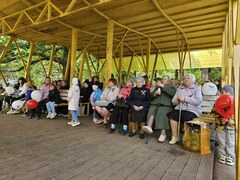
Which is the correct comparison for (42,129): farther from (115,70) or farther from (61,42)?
(115,70)

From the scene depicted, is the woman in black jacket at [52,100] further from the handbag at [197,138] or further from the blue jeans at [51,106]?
the handbag at [197,138]

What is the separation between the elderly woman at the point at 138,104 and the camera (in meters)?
4.00

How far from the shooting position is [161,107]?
152 inches

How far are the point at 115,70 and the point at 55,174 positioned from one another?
11.7 meters

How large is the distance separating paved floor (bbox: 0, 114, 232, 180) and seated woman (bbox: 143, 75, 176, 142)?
0.32 metres

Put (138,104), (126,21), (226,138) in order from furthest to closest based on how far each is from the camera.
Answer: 1. (126,21)
2. (138,104)
3. (226,138)

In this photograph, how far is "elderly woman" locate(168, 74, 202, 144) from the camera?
352cm

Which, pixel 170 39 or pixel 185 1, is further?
pixel 170 39

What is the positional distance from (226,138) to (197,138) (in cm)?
43

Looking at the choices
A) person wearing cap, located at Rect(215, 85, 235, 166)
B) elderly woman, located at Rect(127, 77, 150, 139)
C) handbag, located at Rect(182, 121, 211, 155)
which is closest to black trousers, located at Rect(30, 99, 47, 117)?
elderly woman, located at Rect(127, 77, 150, 139)

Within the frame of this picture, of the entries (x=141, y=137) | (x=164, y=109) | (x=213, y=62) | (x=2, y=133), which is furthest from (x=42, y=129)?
(x=213, y=62)

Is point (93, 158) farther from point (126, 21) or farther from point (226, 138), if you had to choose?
point (126, 21)

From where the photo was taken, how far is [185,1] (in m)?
4.92

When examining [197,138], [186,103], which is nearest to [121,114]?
[186,103]
